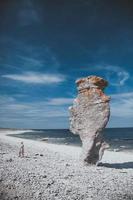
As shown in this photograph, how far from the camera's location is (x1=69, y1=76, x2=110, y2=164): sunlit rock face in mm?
12320

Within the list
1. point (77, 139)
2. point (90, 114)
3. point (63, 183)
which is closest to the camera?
point (63, 183)

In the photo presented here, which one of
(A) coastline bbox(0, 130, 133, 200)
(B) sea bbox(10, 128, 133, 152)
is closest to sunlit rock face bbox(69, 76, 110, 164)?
(B) sea bbox(10, 128, 133, 152)

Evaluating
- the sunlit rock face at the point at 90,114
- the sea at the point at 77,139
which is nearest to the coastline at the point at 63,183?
the sunlit rock face at the point at 90,114

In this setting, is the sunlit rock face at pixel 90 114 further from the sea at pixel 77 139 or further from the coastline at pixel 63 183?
the coastline at pixel 63 183

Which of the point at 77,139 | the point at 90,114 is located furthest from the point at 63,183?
the point at 77,139

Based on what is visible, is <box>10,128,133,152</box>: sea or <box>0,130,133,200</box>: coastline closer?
<box>0,130,133,200</box>: coastline

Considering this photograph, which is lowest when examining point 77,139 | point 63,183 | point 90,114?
point 63,183

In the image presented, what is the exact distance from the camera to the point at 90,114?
12586mm

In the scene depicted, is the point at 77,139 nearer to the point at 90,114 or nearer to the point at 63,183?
the point at 90,114

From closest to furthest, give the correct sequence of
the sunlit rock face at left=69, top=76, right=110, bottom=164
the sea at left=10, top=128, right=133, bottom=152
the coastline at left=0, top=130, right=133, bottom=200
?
1. the coastline at left=0, top=130, right=133, bottom=200
2. the sunlit rock face at left=69, top=76, right=110, bottom=164
3. the sea at left=10, top=128, right=133, bottom=152

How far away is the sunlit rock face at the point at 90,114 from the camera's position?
1232 centimetres

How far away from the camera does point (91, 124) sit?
12.5 m

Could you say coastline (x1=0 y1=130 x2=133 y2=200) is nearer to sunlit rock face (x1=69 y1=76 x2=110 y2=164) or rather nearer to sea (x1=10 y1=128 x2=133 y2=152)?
sunlit rock face (x1=69 y1=76 x2=110 y2=164)

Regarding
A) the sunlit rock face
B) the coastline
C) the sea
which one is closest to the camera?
the coastline
